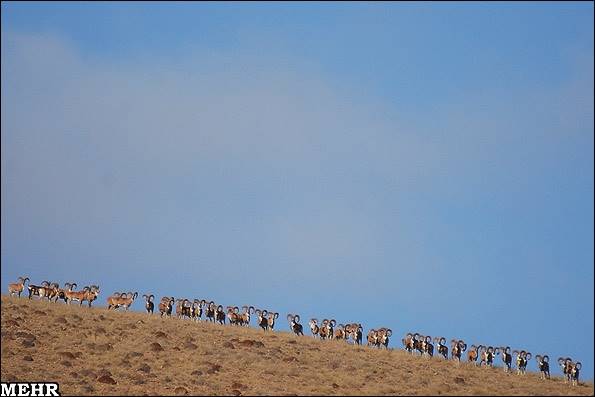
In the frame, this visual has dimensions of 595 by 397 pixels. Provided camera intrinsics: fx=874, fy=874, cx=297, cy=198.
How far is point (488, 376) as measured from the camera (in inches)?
1876

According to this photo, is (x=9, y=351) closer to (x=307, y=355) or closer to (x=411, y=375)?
(x=307, y=355)

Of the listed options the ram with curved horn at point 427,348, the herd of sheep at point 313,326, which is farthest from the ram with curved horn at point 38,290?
the ram with curved horn at point 427,348

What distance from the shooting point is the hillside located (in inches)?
1676

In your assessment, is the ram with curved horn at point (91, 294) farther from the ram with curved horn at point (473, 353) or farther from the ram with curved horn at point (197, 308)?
the ram with curved horn at point (473, 353)

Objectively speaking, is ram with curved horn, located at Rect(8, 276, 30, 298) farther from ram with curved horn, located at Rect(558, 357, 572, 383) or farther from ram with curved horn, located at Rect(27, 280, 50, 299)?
ram with curved horn, located at Rect(558, 357, 572, 383)

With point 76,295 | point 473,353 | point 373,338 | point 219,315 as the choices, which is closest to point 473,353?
point 473,353

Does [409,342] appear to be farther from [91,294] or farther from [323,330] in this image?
[91,294]

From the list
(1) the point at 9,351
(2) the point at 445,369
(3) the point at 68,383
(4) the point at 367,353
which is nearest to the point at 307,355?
(4) the point at 367,353

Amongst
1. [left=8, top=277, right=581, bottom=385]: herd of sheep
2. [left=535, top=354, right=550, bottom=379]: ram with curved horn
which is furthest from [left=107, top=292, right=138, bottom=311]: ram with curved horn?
[left=535, top=354, right=550, bottom=379]: ram with curved horn

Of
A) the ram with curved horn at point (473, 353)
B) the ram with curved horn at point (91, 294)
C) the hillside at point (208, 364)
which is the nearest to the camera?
the hillside at point (208, 364)

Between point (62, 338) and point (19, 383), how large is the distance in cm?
824

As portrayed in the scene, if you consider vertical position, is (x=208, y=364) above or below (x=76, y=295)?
below

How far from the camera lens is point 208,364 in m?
46.1

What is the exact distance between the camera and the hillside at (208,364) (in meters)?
42.6
